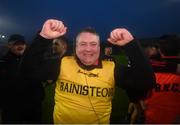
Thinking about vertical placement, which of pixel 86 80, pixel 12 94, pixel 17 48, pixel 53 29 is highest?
pixel 53 29

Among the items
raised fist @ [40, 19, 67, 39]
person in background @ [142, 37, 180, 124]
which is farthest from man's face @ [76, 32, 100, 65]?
person in background @ [142, 37, 180, 124]

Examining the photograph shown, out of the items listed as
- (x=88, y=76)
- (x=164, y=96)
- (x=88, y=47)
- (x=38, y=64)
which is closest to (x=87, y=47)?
(x=88, y=47)

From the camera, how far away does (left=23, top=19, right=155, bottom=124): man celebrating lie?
4.99 feet

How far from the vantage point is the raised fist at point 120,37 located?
149 centimetres

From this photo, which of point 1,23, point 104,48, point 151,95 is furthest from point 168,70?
point 1,23

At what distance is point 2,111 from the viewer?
223 cm

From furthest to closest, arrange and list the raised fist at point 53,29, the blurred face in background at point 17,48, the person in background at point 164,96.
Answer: the blurred face in background at point 17,48 → the person in background at point 164,96 → the raised fist at point 53,29

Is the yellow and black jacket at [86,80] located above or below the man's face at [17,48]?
below

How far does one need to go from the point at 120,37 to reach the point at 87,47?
0.57 feet

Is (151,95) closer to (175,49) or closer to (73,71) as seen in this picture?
(175,49)

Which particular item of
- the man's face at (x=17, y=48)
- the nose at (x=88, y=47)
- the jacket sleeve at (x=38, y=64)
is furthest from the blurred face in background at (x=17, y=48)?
the nose at (x=88, y=47)

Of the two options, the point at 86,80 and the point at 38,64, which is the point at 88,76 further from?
the point at 38,64

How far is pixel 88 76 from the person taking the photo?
1.56m

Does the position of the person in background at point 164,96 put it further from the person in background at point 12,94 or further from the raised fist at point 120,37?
the person in background at point 12,94
